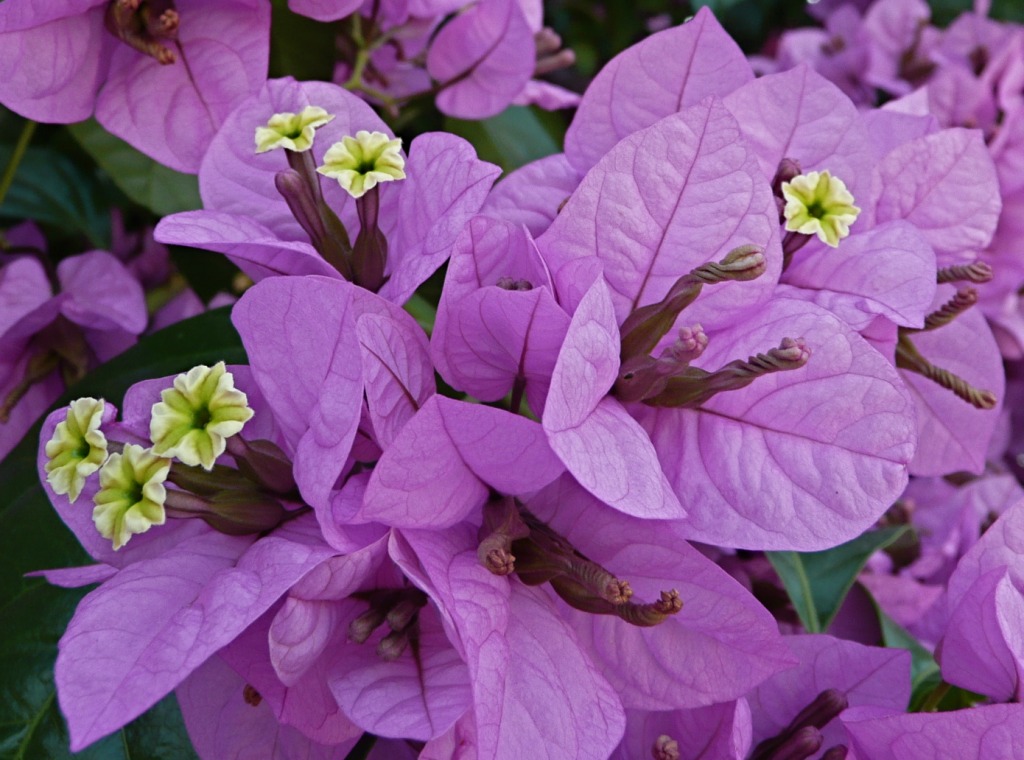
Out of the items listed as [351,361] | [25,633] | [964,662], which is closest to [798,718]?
[964,662]

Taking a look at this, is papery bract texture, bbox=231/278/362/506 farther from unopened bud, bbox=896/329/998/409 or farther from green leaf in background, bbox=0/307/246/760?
unopened bud, bbox=896/329/998/409

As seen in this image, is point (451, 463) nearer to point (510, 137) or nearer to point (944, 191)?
point (944, 191)

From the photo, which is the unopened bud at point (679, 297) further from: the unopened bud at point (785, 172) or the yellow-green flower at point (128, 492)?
the yellow-green flower at point (128, 492)

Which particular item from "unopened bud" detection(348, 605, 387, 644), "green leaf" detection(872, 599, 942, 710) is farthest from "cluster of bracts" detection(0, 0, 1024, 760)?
"green leaf" detection(872, 599, 942, 710)

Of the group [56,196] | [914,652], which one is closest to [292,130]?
[56,196]

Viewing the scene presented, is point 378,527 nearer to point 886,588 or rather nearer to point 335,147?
point 335,147

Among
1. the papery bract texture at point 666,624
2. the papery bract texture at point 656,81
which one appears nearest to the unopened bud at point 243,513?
the papery bract texture at point 666,624
